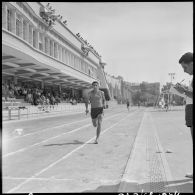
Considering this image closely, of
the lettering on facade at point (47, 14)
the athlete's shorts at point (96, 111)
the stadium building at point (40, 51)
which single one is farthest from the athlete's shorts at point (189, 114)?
the lettering on facade at point (47, 14)

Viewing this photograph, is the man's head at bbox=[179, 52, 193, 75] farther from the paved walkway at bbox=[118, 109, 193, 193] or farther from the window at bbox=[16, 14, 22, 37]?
the window at bbox=[16, 14, 22, 37]

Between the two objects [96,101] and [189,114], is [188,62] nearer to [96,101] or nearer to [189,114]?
[189,114]

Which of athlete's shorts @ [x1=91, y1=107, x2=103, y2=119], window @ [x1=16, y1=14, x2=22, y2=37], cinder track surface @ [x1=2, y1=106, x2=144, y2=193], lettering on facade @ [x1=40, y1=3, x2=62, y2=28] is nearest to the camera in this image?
cinder track surface @ [x1=2, y1=106, x2=144, y2=193]

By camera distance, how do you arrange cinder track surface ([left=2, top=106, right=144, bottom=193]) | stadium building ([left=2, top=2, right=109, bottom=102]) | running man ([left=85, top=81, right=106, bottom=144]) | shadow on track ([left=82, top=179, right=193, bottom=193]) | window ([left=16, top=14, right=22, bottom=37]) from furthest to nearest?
window ([left=16, top=14, right=22, bottom=37])
stadium building ([left=2, top=2, right=109, bottom=102])
running man ([left=85, top=81, right=106, bottom=144])
cinder track surface ([left=2, top=106, right=144, bottom=193])
shadow on track ([left=82, top=179, right=193, bottom=193])

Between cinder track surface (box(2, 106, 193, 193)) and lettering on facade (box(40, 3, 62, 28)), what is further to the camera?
lettering on facade (box(40, 3, 62, 28))

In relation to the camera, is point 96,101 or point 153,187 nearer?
point 153,187

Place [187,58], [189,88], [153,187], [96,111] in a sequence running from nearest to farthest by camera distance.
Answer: [153,187] < [187,58] < [189,88] < [96,111]

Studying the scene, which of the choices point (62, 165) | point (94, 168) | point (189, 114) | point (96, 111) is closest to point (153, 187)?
point (189, 114)

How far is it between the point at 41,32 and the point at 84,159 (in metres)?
31.7

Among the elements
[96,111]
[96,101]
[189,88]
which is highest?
[189,88]

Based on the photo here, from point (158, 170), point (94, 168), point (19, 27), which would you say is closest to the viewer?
point (158, 170)

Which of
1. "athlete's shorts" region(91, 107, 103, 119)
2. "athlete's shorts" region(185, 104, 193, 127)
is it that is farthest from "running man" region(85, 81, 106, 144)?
"athlete's shorts" region(185, 104, 193, 127)

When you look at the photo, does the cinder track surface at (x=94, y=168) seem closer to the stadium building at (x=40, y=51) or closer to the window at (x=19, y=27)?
the stadium building at (x=40, y=51)

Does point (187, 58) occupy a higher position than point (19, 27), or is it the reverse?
point (19, 27)
